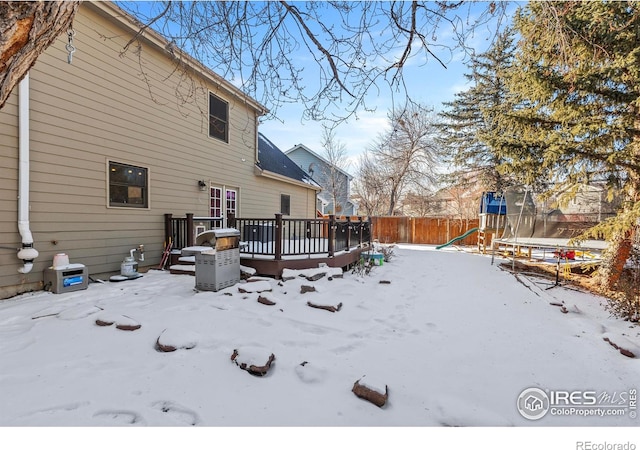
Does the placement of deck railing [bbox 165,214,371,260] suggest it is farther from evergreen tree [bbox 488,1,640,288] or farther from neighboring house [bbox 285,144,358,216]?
neighboring house [bbox 285,144,358,216]

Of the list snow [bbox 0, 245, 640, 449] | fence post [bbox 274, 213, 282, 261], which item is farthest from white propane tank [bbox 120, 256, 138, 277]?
fence post [bbox 274, 213, 282, 261]

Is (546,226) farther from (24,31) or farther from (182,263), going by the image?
(24,31)

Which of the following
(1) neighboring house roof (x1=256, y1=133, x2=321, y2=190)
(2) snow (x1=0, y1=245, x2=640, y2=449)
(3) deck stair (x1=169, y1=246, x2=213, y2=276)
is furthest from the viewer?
(1) neighboring house roof (x1=256, y1=133, x2=321, y2=190)

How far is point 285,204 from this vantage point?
1148cm

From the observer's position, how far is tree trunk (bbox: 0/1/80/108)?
118 centimetres

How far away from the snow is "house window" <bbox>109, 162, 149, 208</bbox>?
1708mm

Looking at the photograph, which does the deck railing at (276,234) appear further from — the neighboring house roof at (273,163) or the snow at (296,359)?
the neighboring house roof at (273,163)

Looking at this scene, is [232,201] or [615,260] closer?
[615,260]

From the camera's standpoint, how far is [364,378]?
7.52ft

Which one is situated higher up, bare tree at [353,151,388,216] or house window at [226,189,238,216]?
bare tree at [353,151,388,216]

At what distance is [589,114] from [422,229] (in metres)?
11.3

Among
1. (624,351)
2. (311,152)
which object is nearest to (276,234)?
(624,351)

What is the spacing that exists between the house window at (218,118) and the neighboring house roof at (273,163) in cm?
160

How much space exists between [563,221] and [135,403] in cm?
974
